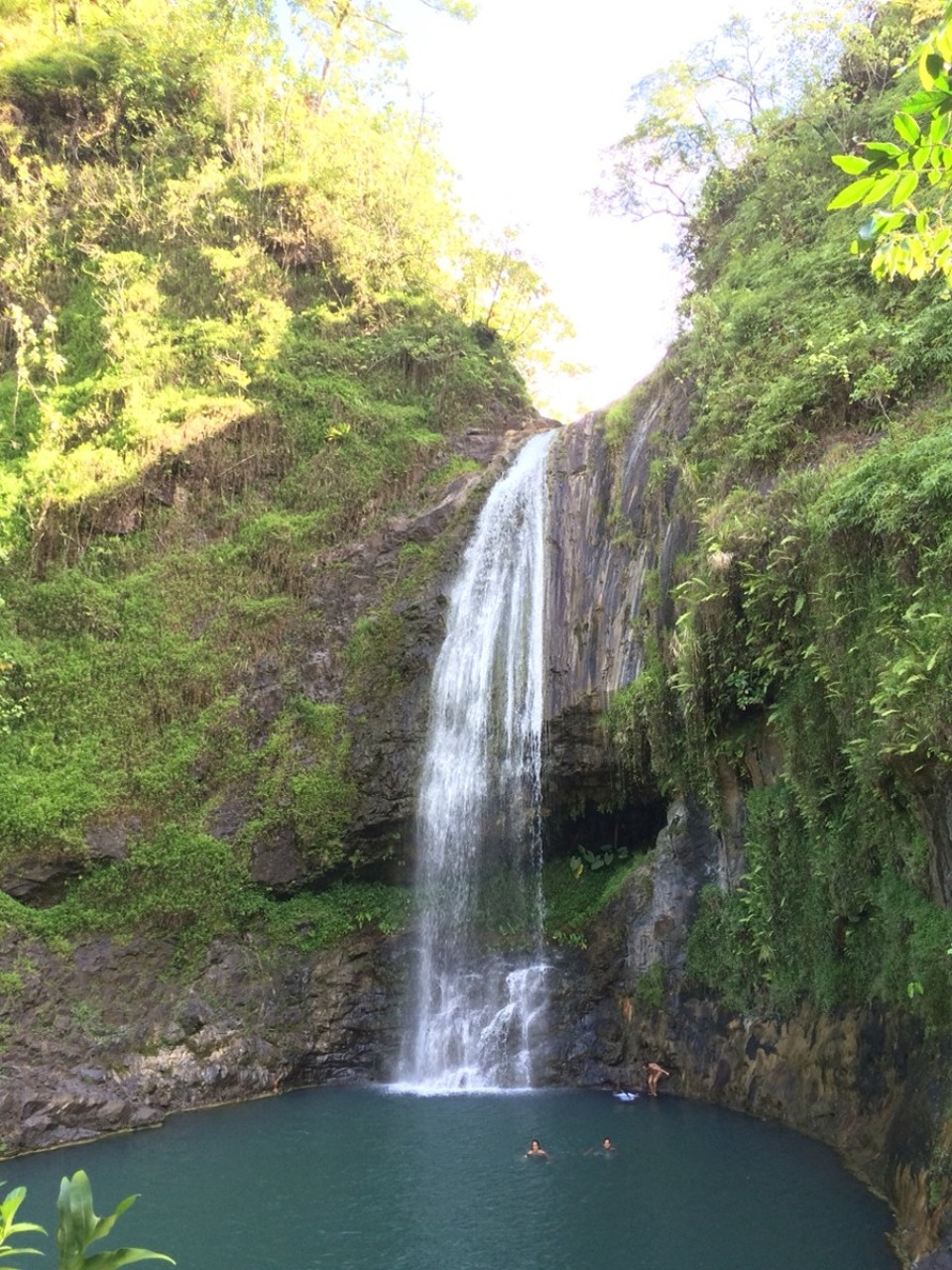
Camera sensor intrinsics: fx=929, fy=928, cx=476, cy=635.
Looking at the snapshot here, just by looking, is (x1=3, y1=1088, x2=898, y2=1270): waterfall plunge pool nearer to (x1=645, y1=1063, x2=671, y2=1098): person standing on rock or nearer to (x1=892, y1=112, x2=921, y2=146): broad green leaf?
(x1=645, y1=1063, x2=671, y2=1098): person standing on rock

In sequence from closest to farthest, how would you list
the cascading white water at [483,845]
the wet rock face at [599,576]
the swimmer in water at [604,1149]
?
the swimmer in water at [604,1149] → the cascading white water at [483,845] → the wet rock face at [599,576]

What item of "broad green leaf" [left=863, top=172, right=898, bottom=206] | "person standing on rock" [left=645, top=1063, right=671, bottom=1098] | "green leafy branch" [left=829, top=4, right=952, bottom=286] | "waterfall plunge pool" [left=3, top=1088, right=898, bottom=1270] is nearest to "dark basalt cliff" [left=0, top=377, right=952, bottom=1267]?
"person standing on rock" [left=645, top=1063, right=671, bottom=1098]

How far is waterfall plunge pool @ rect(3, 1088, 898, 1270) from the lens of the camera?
7.30m

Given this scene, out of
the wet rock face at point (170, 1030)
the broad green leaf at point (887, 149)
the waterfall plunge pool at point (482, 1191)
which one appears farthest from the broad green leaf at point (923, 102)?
the wet rock face at point (170, 1030)

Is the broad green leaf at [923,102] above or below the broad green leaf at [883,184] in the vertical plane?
above

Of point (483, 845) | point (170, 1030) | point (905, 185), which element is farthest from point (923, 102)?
point (170, 1030)

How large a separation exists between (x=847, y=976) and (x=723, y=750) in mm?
2745

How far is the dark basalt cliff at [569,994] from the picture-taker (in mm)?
9703

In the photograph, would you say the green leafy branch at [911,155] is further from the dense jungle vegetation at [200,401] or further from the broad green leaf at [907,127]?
the dense jungle vegetation at [200,401]

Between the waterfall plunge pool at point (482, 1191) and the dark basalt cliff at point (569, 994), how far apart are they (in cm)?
54

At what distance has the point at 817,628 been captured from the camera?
29.3ft

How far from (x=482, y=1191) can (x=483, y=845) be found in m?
5.66

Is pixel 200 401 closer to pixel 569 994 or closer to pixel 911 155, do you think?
pixel 569 994

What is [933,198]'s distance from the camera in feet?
39.2
